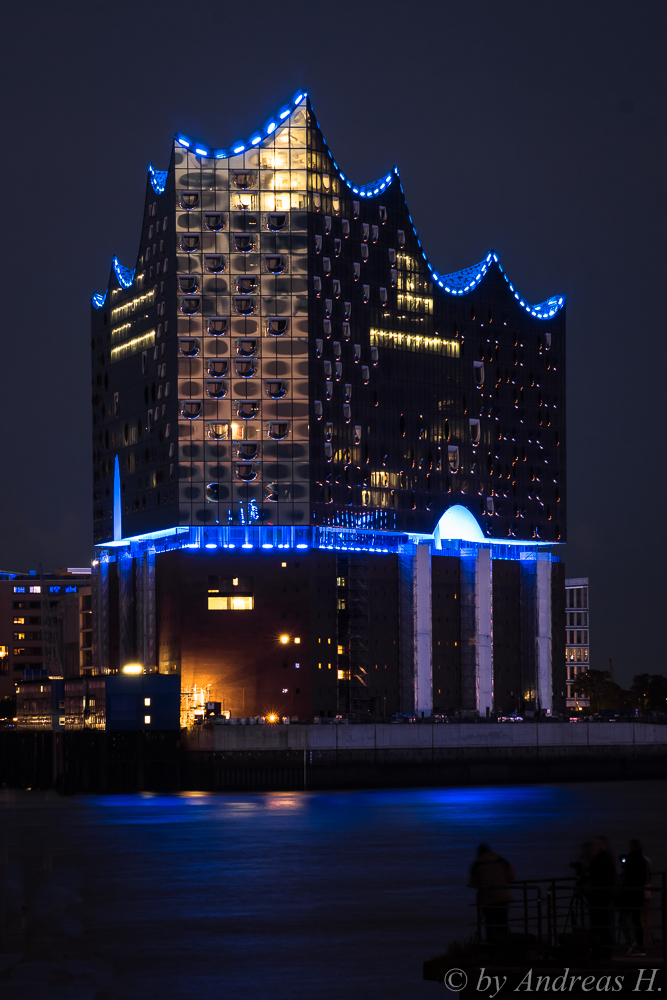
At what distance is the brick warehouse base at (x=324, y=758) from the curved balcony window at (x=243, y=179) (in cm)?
4462

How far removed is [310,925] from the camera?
45.1 meters

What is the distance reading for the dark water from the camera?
122 feet

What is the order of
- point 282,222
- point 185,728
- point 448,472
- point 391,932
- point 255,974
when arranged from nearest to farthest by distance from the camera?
point 255,974, point 391,932, point 185,728, point 282,222, point 448,472

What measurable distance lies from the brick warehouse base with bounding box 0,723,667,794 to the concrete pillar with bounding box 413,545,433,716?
8.13 m

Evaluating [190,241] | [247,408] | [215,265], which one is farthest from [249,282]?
[247,408]

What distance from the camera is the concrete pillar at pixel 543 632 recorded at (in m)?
155

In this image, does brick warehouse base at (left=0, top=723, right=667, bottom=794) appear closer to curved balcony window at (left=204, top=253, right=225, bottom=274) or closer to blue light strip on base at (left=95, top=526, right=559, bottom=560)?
blue light strip on base at (left=95, top=526, right=559, bottom=560)

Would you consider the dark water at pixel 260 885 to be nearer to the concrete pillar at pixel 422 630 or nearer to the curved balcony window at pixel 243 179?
the concrete pillar at pixel 422 630

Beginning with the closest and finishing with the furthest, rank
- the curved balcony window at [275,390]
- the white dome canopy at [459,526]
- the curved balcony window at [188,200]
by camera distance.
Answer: the curved balcony window at [275,390]
the curved balcony window at [188,200]
the white dome canopy at [459,526]

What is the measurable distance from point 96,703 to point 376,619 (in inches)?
973

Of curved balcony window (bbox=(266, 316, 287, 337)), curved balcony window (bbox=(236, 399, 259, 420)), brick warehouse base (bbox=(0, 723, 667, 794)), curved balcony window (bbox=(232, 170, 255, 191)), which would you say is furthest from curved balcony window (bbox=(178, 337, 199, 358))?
brick warehouse base (bbox=(0, 723, 667, 794))

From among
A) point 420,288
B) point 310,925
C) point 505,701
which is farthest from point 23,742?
point 310,925

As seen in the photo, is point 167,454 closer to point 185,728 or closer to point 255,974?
point 185,728

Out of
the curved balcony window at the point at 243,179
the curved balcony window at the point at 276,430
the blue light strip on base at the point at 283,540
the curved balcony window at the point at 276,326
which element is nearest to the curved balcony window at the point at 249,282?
the curved balcony window at the point at 276,326
